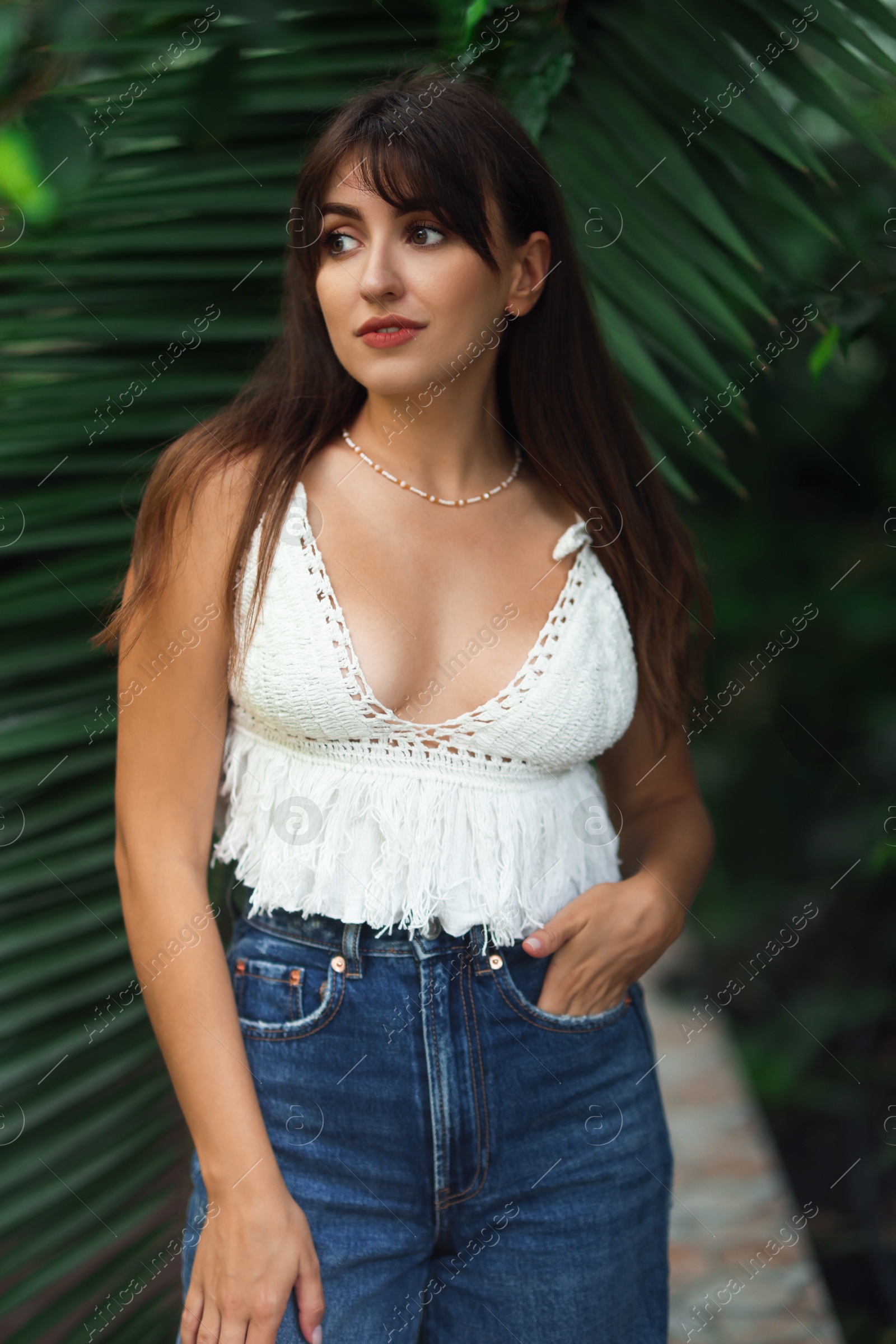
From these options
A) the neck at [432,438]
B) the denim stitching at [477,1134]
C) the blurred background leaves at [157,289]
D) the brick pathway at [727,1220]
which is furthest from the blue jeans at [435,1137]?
the brick pathway at [727,1220]

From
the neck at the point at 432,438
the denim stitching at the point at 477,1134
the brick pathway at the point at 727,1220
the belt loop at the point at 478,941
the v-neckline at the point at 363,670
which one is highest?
the neck at the point at 432,438

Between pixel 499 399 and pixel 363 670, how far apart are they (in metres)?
0.49

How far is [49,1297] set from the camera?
126 centimetres

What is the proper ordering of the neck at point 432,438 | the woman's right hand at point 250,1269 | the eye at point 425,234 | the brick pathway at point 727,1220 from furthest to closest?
the brick pathway at point 727,1220, the neck at point 432,438, the eye at point 425,234, the woman's right hand at point 250,1269

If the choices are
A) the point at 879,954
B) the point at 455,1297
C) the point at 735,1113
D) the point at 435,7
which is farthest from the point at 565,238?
the point at 735,1113

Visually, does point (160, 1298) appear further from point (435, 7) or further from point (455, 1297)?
point (435, 7)

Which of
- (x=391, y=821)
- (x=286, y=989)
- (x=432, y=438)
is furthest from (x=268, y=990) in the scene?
(x=432, y=438)

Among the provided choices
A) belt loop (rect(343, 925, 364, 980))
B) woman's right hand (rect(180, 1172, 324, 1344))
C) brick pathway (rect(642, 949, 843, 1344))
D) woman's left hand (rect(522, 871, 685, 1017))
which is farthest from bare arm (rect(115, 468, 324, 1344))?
brick pathway (rect(642, 949, 843, 1344))

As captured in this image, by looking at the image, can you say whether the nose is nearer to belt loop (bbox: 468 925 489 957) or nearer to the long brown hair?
the long brown hair

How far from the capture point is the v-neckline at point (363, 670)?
3.77 feet

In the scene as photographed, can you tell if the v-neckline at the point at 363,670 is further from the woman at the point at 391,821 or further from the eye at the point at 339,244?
the eye at the point at 339,244

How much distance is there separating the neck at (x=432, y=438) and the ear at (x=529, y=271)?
107mm

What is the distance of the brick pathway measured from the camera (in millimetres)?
2496

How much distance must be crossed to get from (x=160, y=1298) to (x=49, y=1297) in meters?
0.13
